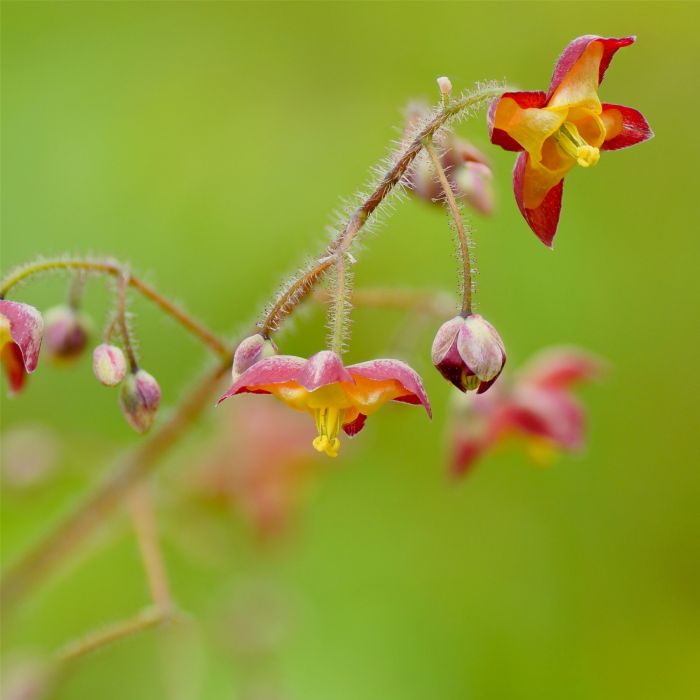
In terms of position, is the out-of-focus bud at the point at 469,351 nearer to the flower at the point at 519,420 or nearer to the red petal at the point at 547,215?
the red petal at the point at 547,215

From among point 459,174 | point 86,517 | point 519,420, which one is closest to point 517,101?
point 459,174

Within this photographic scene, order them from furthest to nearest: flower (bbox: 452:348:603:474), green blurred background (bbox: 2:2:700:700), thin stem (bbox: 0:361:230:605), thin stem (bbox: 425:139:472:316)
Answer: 1. green blurred background (bbox: 2:2:700:700)
2. flower (bbox: 452:348:603:474)
3. thin stem (bbox: 0:361:230:605)
4. thin stem (bbox: 425:139:472:316)

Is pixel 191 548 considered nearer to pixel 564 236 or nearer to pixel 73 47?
pixel 564 236

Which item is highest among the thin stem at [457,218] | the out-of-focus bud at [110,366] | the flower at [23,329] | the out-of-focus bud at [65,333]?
the thin stem at [457,218]

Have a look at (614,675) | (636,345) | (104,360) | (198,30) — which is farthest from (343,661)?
(198,30)

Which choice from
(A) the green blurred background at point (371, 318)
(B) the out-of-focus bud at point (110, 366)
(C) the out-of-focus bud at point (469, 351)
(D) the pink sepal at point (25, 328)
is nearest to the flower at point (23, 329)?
(D) the pink sepal at point (25, 328)

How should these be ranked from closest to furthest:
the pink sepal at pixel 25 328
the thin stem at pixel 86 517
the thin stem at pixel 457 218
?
the thin stem at pixel 457 218 < the pink sepal at pixel 25 328 < the thin stem at pixel 86 517

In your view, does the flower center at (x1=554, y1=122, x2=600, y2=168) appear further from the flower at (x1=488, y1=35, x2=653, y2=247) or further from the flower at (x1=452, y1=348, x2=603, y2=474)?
the flower at (x1=452, y1=348, x2=603, y2=474)

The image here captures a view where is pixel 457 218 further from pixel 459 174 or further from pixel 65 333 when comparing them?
pixel 65 333

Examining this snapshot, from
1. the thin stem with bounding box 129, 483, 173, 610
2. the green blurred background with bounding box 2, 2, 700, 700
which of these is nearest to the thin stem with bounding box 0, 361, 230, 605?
the thin stem with bounding box 129, 483, 173, 610
